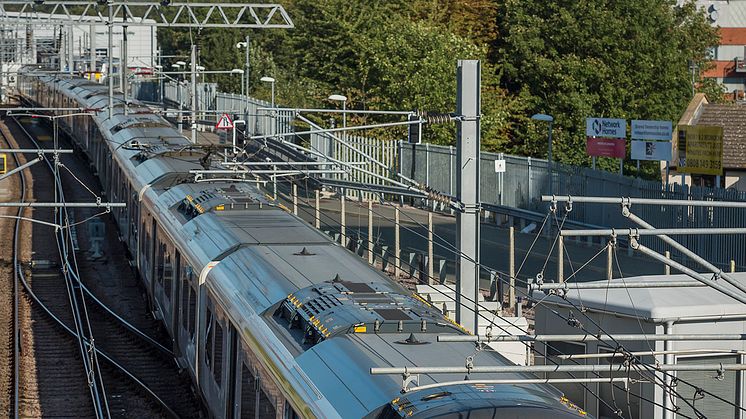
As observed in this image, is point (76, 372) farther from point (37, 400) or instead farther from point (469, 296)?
point (469, 296)

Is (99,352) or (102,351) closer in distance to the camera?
(99,352)

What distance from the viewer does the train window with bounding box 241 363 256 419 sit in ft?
36.1

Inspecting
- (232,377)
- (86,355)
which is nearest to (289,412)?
(232,377)

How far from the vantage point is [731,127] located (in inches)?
1655

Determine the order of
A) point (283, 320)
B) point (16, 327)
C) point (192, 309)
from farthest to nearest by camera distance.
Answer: point (16, 327) → point (192, 309) → point (283, 320)

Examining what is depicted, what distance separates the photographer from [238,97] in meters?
55.0

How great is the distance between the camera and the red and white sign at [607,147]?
37500 millimetres

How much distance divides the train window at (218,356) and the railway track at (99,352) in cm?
176

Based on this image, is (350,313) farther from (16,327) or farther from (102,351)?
(16,327)

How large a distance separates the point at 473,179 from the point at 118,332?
36.9ft

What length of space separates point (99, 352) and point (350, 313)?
10889 mm

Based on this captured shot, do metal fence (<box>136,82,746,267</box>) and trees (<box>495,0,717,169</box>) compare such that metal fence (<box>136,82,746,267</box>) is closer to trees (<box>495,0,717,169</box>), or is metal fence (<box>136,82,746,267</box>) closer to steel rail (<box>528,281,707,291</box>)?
trees (<box>495,0,717,169</box>)

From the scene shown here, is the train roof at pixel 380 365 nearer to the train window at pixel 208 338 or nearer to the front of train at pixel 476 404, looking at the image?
the front of train at pixel 476 404

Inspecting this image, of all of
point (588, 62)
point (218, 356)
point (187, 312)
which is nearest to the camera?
point (218, 356)
